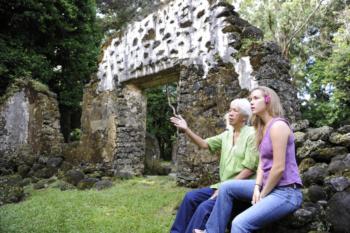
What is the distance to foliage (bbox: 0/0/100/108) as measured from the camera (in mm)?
13531

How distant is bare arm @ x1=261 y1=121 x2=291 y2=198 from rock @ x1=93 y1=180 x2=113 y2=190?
5666mm

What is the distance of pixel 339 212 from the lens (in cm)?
275

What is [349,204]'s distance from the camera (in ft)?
8.86

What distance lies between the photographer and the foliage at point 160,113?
1859 centimetres

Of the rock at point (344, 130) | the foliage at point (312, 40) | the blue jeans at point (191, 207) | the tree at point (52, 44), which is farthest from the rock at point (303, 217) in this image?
the foliage at point (312, 40)

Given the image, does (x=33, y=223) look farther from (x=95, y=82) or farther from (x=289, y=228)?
(x=95, y=82)

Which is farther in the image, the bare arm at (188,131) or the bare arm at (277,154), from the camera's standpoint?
the bare arm at (188,131)

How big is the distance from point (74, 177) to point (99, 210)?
2737mm

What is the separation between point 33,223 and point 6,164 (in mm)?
5653

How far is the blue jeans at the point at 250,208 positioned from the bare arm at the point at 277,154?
7 centimetres

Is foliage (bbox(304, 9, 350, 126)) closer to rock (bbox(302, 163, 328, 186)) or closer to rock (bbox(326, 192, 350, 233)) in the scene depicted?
rock (bbox(302, 163, 328, 186))

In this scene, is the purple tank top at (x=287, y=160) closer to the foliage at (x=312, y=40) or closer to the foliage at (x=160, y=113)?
the foliage at (x=312, y=40)

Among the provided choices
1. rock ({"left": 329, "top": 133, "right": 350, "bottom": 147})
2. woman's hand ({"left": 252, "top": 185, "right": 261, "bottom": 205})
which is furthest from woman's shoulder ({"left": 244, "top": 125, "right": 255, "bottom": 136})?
rock ({"left": 329, "top": 133, "right": 350, "bottom": 147})

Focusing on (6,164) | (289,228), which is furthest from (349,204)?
(6,164)
